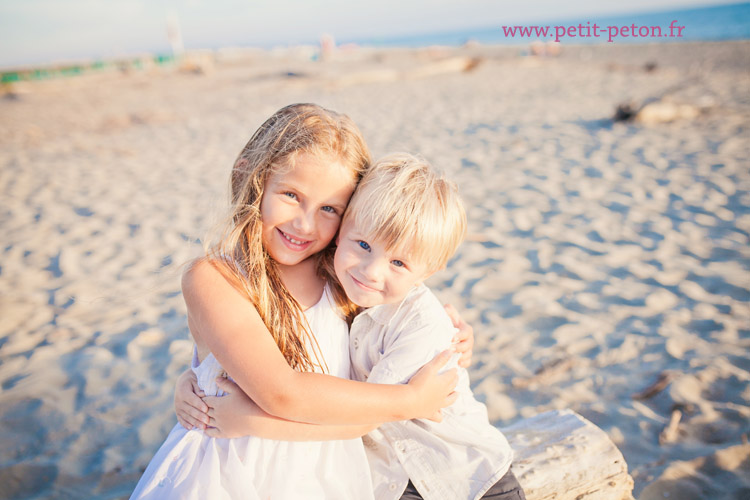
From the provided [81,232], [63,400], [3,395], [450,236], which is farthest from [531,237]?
[81,232]

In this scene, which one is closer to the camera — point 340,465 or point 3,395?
point 340,465

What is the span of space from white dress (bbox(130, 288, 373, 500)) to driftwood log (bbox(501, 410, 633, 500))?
2.11 ft

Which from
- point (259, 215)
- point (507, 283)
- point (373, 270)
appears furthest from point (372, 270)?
point (507, 283)

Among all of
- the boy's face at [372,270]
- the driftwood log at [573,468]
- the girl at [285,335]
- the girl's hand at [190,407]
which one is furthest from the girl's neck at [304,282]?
the driftwood log at [573,468]

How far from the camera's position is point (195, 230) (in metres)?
4.22

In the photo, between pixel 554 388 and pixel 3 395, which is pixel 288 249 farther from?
pixel 3 395

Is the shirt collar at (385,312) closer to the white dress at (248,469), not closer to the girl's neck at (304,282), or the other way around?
the girl's neck at (304,282)

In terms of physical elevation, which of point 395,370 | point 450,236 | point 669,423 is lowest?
point 669,423

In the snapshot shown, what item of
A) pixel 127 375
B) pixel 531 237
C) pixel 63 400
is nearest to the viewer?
pixel 63 400

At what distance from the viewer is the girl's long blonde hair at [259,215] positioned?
4.26 feet

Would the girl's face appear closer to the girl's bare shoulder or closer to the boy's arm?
the girl's bare shoulder

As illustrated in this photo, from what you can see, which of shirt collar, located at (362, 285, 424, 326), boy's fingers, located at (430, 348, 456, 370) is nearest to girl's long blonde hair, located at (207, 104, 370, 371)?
shirt collar, located at (362, 285, 424, 326)

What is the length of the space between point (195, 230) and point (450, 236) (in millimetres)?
3408

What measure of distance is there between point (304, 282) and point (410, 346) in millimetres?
399
